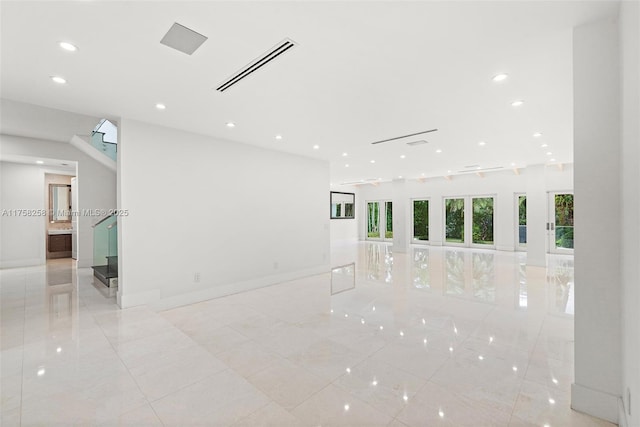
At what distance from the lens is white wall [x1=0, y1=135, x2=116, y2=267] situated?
6719mm

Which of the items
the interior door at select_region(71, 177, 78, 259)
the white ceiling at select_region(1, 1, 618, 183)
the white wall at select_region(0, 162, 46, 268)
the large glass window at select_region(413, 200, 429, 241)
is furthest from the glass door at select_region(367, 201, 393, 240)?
the white wall at select_region(0, 162, 46, 268)

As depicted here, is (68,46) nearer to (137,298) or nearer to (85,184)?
(137,298)

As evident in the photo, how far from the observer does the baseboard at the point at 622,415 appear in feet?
5.82

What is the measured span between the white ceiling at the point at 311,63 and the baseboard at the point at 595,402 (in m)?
2.74

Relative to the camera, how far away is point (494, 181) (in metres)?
11.4

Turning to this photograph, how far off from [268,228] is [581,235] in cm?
512

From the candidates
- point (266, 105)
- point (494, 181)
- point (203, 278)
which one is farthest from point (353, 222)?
point (266, 105)

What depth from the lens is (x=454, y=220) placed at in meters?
12.4

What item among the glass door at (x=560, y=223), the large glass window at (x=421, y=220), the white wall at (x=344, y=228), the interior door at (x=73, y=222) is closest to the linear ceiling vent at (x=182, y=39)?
the interior door at (x=73, y=222)

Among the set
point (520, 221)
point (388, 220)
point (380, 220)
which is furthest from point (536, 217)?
point (380, 220)

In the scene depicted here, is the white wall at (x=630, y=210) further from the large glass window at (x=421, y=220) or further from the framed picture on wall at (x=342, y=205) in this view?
the framed picture on wall at (x=342, y=205)

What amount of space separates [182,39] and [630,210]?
3390mm

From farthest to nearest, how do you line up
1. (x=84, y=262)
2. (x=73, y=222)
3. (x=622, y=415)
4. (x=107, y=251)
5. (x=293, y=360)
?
(x=73, y=222) → (x=84, y=262) → (x=107, y=251) → (x=293, y=360) → (x=622, y=415)

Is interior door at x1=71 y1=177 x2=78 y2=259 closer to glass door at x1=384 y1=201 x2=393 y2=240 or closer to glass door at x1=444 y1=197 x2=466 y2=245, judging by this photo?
glass door at x1=384 y1=201 x2=393 y2=240
